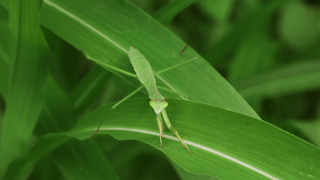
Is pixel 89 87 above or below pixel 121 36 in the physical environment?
below

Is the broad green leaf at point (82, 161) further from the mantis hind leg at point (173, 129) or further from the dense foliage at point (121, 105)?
the mantis hind leg at point (173, 129)

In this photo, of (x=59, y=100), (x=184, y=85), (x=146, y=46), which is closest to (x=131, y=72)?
(x=146, y=46)

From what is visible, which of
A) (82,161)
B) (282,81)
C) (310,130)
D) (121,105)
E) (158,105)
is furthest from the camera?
(282,81)

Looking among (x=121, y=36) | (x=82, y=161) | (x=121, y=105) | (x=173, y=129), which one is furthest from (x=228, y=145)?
(x=82, y=161)

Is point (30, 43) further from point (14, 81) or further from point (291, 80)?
point (291, 80)

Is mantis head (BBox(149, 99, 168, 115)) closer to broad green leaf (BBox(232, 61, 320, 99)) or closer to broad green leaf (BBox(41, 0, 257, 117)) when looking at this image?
broad green leaf (BBox(41, 0, 257, 117))

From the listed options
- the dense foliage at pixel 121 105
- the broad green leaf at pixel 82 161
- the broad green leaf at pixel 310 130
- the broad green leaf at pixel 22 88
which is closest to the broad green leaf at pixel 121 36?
the dense foliage at pixel 121 105

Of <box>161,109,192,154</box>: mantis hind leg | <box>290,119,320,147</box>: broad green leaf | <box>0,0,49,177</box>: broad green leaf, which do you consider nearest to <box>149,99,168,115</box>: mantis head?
<box>161,109,192,154</box>: mantis hind leg

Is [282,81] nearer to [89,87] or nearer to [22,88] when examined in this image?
[89,87]
